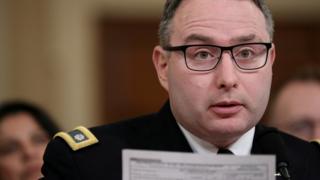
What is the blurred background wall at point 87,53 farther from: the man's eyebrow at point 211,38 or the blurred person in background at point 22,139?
the man's eyebrow at point 211,38

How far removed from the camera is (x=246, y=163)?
137cm

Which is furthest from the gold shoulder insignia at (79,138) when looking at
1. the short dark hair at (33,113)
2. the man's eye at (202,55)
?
the short dark hair at (33,113)

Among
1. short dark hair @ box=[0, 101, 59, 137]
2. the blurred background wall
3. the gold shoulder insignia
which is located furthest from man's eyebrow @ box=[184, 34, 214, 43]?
the blurred background wall

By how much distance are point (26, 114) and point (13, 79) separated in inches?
90.5

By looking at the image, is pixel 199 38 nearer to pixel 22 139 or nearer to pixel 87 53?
pixel 22 139

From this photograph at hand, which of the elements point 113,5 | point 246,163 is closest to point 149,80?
A: point 113,5

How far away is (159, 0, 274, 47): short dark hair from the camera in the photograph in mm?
1719

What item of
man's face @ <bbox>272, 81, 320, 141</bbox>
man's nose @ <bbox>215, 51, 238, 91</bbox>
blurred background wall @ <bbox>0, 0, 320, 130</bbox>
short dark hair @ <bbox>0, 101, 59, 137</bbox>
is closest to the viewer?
man's nose @ <bbox>215, 51, 238, 91</bbox>

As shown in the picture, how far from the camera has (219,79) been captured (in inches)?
62.6

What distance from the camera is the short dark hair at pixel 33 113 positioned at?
3.08 metres

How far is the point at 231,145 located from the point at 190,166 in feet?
1.24

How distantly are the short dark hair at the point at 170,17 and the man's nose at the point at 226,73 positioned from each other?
17cm

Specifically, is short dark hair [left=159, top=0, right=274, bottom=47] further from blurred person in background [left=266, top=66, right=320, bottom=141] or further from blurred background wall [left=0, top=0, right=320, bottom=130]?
blurred background wall [left=0, top=0, right=320, bottom=130]

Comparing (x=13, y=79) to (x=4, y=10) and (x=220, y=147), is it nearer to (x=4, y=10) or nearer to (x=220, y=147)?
(x=4, y=10)
